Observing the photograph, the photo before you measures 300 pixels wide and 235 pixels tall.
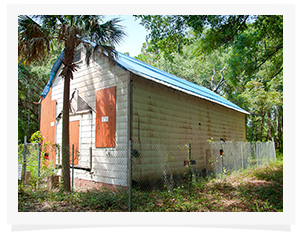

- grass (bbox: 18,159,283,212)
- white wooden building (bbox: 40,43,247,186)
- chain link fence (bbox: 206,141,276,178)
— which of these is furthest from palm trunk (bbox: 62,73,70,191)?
chain link fence (bbox: 206,141,276,178)

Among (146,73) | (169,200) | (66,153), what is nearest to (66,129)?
(66,153)

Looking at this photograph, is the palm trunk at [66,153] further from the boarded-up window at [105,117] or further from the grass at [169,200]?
the boarded-up window at [105,117]

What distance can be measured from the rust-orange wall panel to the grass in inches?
136

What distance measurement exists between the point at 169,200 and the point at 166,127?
3038mm

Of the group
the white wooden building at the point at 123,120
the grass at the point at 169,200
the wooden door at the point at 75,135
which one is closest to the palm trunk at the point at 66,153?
the grass at the point at 169,200

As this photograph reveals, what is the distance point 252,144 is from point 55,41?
32.7 ft

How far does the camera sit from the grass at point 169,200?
5371 millimetres

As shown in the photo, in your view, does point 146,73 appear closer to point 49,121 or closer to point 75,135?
point 75,135

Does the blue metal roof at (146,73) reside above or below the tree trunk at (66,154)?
above

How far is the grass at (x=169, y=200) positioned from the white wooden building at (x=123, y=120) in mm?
1138

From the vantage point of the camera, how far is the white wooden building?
704 centimetres

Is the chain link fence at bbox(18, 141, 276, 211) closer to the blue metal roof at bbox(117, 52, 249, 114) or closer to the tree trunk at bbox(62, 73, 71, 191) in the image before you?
the tree trunk at bbox(62, 73, 71, 191)

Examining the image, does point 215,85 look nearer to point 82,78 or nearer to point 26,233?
point 82,78
